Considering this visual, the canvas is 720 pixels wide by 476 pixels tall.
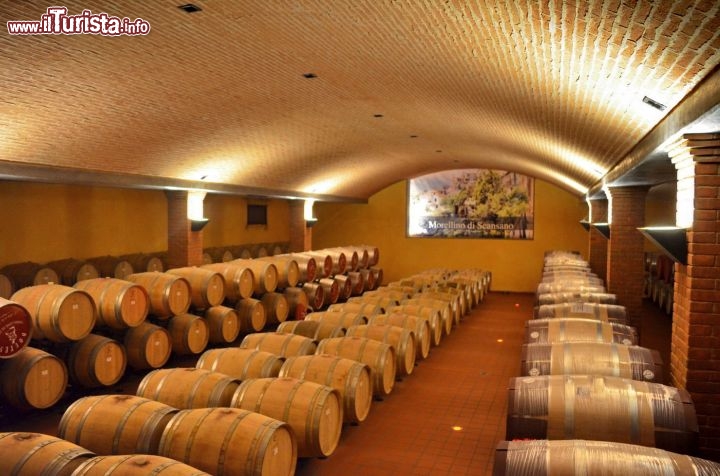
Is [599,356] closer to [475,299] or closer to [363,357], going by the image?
[363,357]

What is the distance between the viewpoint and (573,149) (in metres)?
8.34

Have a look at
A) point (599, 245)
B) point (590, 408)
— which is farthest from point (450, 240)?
point (590, 408)

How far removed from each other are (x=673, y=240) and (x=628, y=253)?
477cm

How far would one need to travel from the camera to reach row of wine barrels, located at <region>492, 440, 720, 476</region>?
286cm

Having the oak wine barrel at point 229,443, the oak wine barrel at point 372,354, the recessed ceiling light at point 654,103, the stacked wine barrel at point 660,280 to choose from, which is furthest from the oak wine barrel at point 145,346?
the stacked wine barrel at point 660,280

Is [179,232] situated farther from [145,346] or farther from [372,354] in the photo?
[372,354]

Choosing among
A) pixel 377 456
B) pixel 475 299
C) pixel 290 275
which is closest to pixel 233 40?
pixel 377 456

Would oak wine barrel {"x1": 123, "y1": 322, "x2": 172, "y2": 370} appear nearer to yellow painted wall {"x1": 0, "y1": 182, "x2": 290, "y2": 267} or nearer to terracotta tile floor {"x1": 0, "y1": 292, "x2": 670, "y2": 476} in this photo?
terracotta tile floor {"x1": 0, "y1": 292, "x2": 670, "y2": 476}

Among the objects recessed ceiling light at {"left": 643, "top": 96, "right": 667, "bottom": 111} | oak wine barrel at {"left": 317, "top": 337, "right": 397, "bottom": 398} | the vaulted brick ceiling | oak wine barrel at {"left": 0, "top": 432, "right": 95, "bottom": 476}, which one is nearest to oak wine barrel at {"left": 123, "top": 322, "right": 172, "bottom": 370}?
the vaulted brick ceiling

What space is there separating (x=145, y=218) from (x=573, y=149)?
8.43m

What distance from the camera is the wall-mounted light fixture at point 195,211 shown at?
34.2 ft

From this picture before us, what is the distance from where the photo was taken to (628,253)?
28.6ft

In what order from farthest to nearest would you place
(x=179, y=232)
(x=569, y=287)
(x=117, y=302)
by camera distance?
(x=179, y=232) → (x=569, y=287) → (x=117, y=302)

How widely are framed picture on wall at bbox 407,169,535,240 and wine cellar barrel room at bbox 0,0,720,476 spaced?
4770 millimetres
